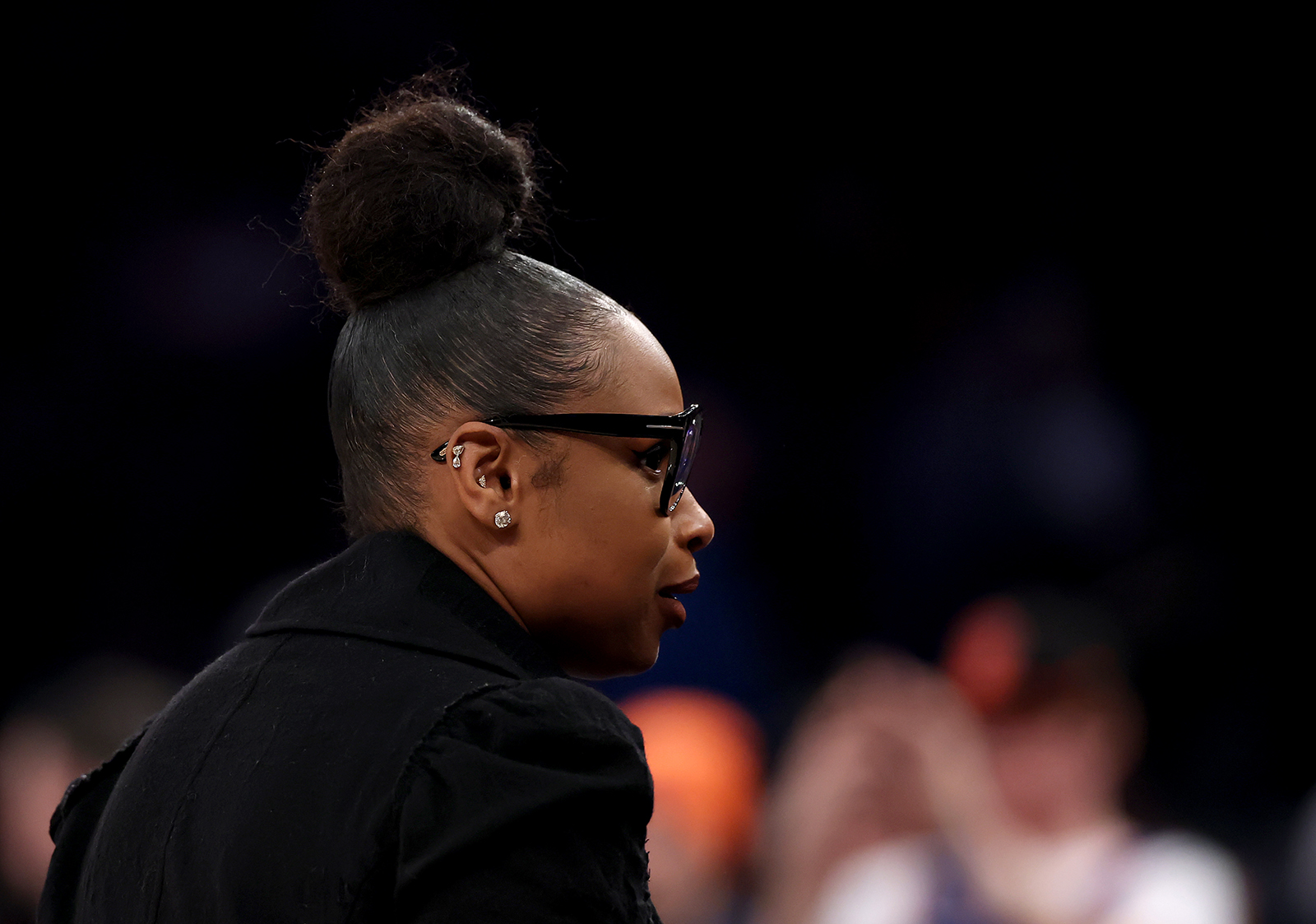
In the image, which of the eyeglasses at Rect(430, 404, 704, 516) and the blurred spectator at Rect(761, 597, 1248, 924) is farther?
the blurred spectator at Rect(761, 597, 1248, 924)

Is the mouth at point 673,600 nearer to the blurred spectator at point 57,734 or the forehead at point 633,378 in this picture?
the forehead at point 633,378

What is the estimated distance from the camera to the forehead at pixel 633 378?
97cm

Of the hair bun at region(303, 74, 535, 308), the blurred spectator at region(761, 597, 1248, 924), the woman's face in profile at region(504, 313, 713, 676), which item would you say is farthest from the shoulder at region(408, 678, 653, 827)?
the blurred spectator at region(761, 597, 1248, 924)

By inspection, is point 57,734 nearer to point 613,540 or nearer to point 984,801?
point 984,801

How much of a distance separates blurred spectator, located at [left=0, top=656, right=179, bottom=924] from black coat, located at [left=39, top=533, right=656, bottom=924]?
1862 millimetres

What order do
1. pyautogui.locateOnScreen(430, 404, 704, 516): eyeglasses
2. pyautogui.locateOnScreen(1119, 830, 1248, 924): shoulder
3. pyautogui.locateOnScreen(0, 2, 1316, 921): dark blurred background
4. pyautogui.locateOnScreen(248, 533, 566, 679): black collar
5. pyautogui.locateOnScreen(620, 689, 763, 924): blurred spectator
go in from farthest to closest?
pyautogui.locateOnScreen(0, 2, 1316, 921): dark blurred background → pyautogui.locateOnScreen(620, 689, 763, 924): blurred spectator → pyautogui.locateOnScreen(1119, 830, 1248, 924): shoulder → pyautogui.locateOnScreen(430, 404, 704, 516): eyeglasses → pyautogui.locateOnScreen(248, 533, 566, 679): black collar

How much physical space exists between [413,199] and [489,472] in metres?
0.25

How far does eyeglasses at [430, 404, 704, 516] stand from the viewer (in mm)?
939

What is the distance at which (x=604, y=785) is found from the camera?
2.45ft

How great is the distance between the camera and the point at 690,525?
1021 millimetres

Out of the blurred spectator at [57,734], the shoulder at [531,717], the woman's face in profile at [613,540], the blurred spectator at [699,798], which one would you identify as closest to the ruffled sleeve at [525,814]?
the shoulder at [531,717]

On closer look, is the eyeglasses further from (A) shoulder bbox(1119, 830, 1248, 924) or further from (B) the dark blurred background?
(A) shoulder bbox(1119, 830, 1248, 924)

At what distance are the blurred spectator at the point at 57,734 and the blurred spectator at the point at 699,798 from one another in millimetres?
1073

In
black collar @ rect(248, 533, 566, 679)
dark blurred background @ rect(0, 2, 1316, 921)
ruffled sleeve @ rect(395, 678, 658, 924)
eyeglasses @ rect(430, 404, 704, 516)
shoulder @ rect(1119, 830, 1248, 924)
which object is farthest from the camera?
dark blurred background @ rect(0, 2, 1316, 921)
